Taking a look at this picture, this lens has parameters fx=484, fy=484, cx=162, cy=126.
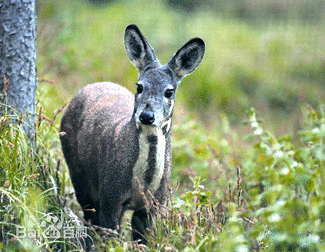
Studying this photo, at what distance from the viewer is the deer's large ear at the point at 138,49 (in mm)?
4747

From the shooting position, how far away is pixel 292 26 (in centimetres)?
1469

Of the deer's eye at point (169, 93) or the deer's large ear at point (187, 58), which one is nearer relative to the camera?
the deer's eye at point (169, 93)

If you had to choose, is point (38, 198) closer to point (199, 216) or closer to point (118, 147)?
point (118, 147)

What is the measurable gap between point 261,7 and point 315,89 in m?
4.75

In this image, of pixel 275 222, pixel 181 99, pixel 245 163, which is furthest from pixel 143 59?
pixel 181 99

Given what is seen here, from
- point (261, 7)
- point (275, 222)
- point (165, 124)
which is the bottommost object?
point (275, 222)

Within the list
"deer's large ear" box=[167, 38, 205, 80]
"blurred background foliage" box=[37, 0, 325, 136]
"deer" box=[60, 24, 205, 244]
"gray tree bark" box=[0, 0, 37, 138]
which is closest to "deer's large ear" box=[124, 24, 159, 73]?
"deer" box=[60, 24, 205, 244]

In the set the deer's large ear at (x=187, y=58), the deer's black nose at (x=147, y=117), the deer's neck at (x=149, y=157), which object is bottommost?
the deer's neck at (x=149, y=157)

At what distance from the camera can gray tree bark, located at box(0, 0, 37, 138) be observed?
4660 millimetres

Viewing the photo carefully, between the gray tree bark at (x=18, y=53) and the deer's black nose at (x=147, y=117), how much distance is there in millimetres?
1195

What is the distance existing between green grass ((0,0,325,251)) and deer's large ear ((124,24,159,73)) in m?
1.02

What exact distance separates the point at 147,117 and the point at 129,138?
0.44 m

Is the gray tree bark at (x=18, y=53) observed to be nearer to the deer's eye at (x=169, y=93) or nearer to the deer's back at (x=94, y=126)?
the deer's back at (x=94, y=126)

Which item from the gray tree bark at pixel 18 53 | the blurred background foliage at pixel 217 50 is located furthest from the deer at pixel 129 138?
the blurred background foliage at pixel 217 50
